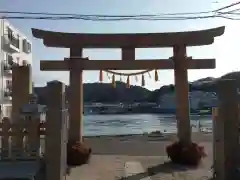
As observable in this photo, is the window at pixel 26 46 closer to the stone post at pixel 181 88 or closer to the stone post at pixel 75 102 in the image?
the stone post at pixel 75 102

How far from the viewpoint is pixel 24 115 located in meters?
8.65

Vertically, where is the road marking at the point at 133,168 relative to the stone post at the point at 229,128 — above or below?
below

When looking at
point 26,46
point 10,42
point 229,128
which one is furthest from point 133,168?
point 26,46

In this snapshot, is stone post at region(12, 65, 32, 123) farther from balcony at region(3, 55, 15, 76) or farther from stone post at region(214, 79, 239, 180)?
balcony at region(3, 55, 15, 76)

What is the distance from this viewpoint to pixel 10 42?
36031mm

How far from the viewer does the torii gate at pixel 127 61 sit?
11594mm

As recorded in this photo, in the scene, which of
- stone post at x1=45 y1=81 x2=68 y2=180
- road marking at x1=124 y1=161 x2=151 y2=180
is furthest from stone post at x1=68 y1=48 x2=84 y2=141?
stone post at x1=45 y1=81 x2=68 y2=180

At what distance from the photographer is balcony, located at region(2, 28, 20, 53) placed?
3541cm

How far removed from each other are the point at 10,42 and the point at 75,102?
2671 cm

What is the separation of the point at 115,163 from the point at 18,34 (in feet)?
105

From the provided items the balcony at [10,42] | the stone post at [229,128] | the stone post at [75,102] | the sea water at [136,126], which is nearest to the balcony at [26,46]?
the balcony at [10,42]

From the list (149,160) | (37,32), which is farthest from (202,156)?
(37,32)

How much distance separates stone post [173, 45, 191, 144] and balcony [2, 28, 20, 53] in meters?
26.8

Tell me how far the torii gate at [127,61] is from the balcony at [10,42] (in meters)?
25.2
